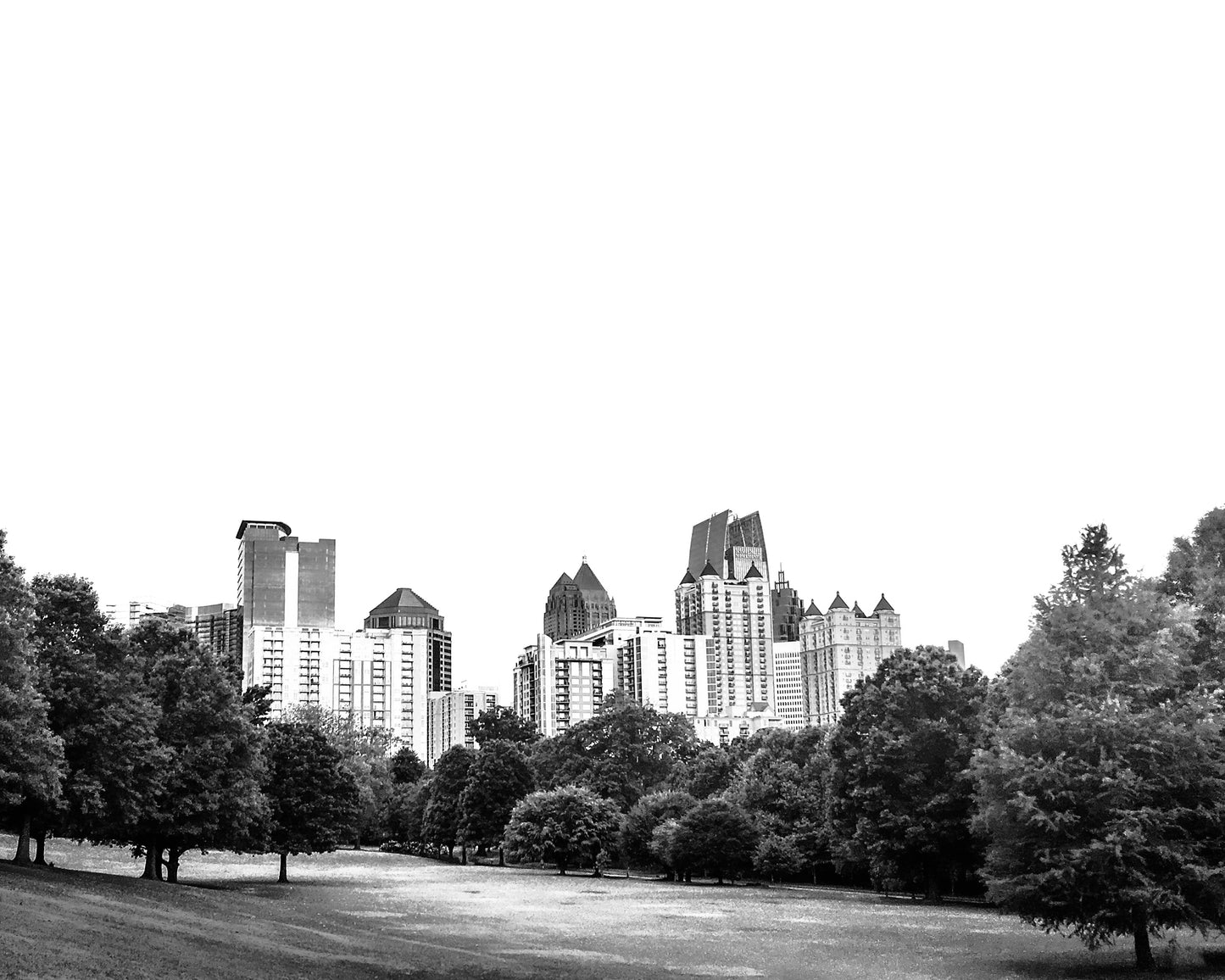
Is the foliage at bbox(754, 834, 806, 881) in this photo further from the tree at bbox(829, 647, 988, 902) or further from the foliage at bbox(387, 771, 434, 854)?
the foliage at bbox(387, 771, 434, 854)

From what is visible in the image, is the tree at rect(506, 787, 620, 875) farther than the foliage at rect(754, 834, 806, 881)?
Yes

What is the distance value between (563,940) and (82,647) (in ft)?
82.9

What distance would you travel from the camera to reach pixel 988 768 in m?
40.3

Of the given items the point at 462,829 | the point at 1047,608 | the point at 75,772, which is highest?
the point at 1047,608

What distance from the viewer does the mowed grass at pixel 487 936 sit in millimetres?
35219

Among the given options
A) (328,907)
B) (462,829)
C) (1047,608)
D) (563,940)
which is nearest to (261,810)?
(328,907)

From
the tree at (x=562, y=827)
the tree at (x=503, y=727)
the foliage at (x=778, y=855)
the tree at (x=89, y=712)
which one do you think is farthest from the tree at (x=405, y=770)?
the tree at (x=89, y=712)

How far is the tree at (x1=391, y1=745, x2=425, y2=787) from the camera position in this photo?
184625 mm

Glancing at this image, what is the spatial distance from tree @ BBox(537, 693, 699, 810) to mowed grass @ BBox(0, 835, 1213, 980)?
5199 cm

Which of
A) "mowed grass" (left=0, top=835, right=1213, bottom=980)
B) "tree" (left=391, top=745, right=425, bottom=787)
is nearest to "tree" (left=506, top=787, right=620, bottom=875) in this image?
"mowed grass" (left=0, top=835, right=1213, bottom=980)

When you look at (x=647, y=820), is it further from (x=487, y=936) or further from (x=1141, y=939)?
(x=1141, y=939)

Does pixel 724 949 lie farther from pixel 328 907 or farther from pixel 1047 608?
pixel 328 907

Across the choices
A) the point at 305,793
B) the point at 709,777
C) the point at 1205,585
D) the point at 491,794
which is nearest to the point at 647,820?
the point at 709,777

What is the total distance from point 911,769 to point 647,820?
39301mm
